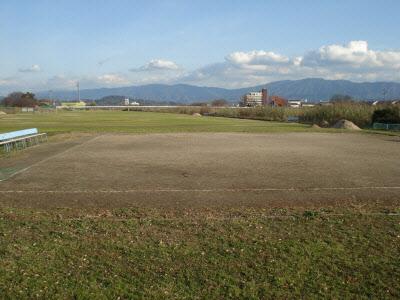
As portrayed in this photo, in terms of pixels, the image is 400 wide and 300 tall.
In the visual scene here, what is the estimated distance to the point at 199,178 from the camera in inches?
431

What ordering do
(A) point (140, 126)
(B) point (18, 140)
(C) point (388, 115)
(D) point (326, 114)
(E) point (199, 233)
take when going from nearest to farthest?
(E) point (199, 233)
(B) point (18, 140)
(A) point (140, 126)
(C) point (388, 115)
(D) point (326, 114)

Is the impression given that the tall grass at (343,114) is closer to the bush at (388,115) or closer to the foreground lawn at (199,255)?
the bush at (388,115)

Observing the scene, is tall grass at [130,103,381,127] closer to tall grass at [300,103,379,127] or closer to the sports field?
tall grass at [300,103,379,127]

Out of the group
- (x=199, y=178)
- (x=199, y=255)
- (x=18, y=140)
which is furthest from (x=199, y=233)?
(x=18, y=140)

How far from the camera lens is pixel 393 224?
6684mm

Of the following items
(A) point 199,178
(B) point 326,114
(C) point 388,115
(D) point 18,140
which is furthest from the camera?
(B) point 326,114

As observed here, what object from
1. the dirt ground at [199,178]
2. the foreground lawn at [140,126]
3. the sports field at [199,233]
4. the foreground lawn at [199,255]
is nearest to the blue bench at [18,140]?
the dirt ground at [199,178]

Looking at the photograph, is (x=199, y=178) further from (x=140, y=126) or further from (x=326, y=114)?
(x=326, y=114)

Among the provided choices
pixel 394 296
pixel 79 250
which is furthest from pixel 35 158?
pixel 394 296

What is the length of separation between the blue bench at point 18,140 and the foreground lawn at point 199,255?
1148 centimetres

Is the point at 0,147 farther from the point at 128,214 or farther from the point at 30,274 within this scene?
the point at 30,274

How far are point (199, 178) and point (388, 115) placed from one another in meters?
32.3

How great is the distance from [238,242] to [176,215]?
1.69 meters

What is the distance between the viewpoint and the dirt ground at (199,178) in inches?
330
